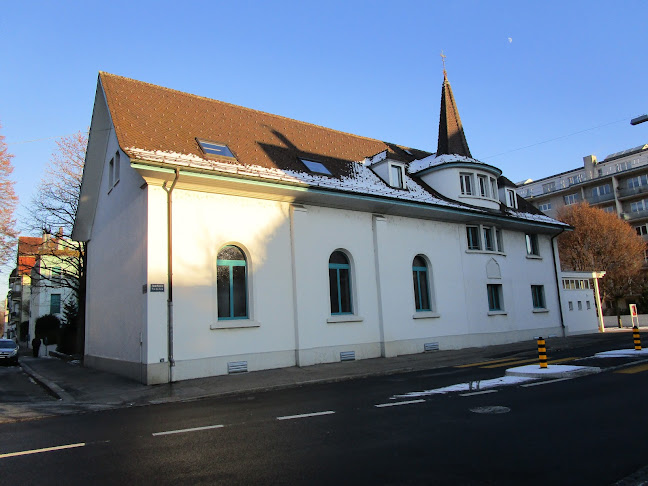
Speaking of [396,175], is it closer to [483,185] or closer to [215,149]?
[483,185]

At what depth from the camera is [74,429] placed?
765 cm

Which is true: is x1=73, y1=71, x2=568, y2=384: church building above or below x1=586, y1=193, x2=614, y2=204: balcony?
below

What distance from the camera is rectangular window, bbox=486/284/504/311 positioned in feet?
74.5

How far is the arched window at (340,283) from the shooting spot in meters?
17.5

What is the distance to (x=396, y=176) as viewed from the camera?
2094cm

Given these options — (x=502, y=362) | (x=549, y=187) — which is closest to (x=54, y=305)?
(x=502, y=362)

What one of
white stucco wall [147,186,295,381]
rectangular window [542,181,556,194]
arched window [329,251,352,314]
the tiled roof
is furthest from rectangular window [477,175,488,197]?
rectangular window [542,181,556,194]

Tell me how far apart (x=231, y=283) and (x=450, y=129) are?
16168 mm

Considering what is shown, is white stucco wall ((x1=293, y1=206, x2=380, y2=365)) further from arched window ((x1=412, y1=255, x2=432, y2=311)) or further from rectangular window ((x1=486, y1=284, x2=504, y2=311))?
rectangular window ((x1=486, y1=284, x2=504, y2=311))

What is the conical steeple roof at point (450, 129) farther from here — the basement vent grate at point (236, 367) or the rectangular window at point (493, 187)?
the basement vent grate at point (236, 367)

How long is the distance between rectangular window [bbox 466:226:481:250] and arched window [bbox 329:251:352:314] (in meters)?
7.30

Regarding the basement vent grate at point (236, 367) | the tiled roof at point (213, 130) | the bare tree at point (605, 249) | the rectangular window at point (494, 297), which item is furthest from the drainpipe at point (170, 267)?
the bare tree at point (605, 249)

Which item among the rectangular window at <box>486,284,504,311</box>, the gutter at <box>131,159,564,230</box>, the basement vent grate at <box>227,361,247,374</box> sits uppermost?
the gutter at <box>131,159,564,230</box>

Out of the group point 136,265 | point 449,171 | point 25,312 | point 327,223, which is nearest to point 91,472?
point 136,265
